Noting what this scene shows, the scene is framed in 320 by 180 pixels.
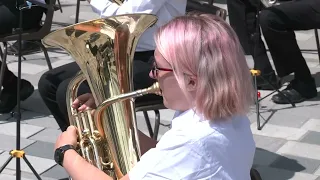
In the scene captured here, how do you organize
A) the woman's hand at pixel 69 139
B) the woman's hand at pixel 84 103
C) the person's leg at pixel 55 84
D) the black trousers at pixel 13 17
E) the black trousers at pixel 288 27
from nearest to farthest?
the woman's hand at pixel 69 139, the woman's hand at pixel 84 103, the person's leg at pixel 55 84, the black trousers at pixel 13 17, the black trousers at pixel 288 27

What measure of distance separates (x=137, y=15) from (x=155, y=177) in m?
0.86

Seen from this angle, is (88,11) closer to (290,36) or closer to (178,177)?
(290,36)

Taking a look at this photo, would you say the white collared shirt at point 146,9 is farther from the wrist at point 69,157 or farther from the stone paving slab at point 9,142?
the stone paving slab at point 9,142

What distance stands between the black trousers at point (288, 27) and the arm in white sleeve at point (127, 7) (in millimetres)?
1606

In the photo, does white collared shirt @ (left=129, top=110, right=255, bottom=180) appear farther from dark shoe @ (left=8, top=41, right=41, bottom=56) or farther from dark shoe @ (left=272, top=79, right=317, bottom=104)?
dark shoe @ (left=8, top=41, right=41, bottom=56)

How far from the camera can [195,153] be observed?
190 cm

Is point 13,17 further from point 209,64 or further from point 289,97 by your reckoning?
point 209,64

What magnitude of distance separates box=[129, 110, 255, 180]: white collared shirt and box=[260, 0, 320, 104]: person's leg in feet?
8.98

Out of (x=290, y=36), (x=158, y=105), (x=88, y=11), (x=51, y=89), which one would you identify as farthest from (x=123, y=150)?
(x=88, y=11)

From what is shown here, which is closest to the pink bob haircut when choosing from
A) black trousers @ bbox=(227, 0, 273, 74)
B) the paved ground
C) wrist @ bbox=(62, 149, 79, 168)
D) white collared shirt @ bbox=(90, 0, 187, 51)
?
wrist @ bbox=(62, 149, 79, 168)

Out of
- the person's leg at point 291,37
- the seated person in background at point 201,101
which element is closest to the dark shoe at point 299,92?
the person's leg at point 291,37

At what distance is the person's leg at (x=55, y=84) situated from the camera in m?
3.37

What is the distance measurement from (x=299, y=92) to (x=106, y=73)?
96.7 inches

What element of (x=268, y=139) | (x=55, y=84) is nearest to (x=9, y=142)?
(x=55, y=84)
